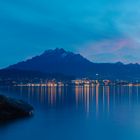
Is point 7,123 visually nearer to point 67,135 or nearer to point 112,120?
point 67,135

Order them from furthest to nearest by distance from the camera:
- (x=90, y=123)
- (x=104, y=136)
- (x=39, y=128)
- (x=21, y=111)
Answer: (x=21, y=111) < (x=90, y=123) < (x=39, y=128) < (x=104, y=136)

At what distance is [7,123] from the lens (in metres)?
35.2

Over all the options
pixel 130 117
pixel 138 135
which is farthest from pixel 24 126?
pixel 130 117

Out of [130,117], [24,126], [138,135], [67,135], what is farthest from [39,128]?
[130,117]

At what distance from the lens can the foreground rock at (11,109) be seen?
37.7 meters

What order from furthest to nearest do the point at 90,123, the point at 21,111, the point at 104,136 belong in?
the point at 21,111, the point at 90,123, the point at 104,136

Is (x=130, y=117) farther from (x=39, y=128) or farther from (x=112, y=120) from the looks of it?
(x=39, y=128)

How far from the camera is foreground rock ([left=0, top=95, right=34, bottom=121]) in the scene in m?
37.7

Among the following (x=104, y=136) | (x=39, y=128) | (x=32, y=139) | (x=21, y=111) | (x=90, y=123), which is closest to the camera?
(x=32, y=139)

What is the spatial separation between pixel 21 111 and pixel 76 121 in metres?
5.84

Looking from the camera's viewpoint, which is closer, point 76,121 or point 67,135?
point 67,135

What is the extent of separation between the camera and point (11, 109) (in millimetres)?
39500

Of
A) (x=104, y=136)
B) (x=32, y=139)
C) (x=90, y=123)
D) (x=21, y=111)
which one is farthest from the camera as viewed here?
(x=21, y=111)

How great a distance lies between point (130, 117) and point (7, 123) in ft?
48.7
